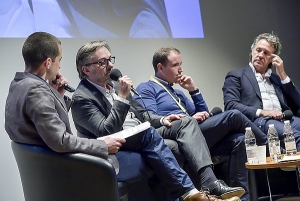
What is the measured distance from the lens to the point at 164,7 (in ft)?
13.7

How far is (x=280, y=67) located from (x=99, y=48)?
1821mm

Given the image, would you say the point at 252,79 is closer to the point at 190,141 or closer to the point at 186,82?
the point at 186,82

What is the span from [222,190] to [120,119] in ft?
2.34

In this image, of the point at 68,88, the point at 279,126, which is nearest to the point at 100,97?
the point at 68,88

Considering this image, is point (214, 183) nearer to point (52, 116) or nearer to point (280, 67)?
point (52, 116)

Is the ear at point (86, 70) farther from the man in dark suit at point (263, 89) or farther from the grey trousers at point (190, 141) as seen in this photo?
the man in dark suit at point (263, 89)

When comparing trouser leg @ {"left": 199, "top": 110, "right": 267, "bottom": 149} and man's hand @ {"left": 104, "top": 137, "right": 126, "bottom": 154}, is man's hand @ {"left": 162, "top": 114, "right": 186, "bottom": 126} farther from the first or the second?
man's hand @ {"left": 104, "top": 137, "right": 126, "bottom": 154}

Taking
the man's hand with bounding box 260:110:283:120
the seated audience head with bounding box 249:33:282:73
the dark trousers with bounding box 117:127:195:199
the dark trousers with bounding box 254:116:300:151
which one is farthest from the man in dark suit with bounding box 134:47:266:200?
the seated audience head with bounding box 249:33:282:73

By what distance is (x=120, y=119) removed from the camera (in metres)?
2.55

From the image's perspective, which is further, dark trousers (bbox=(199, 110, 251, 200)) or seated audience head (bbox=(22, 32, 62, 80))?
dark trousers (bbox=(199, 110, 251, 200))

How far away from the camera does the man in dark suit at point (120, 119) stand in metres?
2.57

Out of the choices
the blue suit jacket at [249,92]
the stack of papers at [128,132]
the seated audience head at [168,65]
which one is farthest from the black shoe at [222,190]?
the blue suit jacket at [249,92]

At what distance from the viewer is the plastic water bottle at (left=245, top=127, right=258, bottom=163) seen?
2811 mm

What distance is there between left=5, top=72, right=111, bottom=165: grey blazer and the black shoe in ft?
2.75
